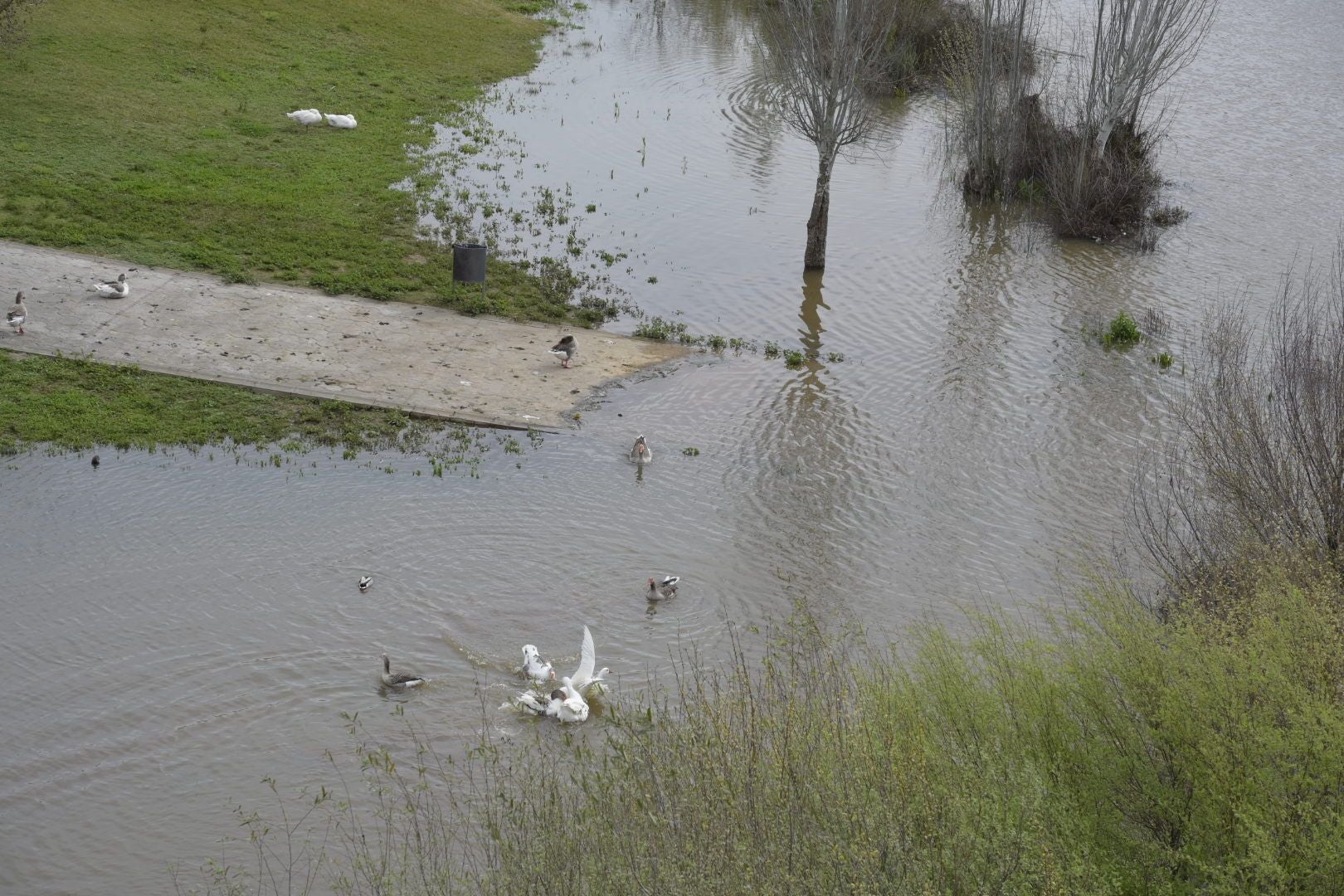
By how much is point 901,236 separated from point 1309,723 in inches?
820

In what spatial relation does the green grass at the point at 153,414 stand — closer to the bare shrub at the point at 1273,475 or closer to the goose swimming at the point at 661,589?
the goose swimming at the point at 661,589

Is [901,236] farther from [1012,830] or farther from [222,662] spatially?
[1012,830]

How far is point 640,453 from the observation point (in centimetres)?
1691

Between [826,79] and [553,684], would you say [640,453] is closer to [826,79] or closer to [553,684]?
[553,684]

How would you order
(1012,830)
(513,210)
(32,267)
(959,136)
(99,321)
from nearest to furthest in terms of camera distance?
(1012,830)
(99,321)
(32,267)
(513,210)
(959,136)

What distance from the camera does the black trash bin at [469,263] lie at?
21234 mm

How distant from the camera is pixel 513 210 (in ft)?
85.6

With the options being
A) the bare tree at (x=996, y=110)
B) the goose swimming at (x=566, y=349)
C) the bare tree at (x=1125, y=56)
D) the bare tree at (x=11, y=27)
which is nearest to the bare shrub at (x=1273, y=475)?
the goose swimming at (x=566, y=349)

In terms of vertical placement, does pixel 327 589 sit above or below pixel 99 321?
below

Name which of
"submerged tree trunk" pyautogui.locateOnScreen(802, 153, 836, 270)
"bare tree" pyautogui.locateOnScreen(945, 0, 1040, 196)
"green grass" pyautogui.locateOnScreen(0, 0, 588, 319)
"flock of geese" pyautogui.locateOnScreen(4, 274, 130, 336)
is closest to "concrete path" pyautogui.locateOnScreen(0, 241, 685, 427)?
"flock of geese" pyautogui.locateOnScreen(4, 274, 130, 336)

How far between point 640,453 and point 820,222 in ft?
30.6

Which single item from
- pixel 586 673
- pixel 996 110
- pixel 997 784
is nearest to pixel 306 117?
pixel 996 110

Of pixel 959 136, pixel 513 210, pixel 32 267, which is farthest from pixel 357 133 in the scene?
pixel 959 136

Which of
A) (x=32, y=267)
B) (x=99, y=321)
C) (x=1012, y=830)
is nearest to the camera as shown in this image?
(x=1012, y=830)
